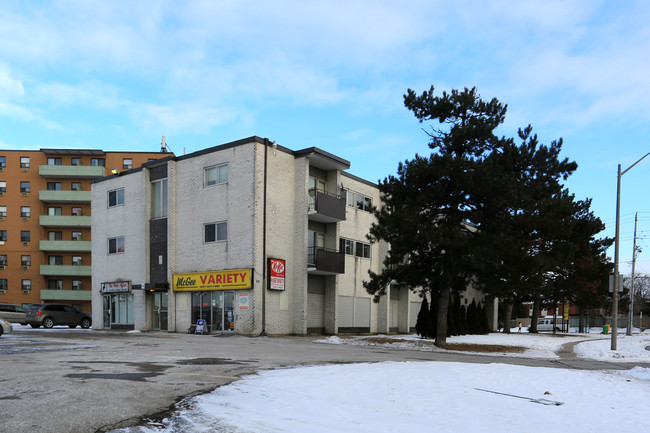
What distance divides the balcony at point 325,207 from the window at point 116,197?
13.1m

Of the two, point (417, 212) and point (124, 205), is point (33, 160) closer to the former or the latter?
point (124, 205)

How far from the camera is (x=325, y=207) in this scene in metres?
31.8

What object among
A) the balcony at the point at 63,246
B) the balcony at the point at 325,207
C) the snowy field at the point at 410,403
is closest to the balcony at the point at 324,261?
the balcony at the point at 325,207

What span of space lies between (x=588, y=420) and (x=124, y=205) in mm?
33080

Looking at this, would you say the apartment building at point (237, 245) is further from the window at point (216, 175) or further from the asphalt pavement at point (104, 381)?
the asphalt pavement at point (104, 381)

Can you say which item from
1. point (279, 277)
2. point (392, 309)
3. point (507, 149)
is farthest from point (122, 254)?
point (507, 149)

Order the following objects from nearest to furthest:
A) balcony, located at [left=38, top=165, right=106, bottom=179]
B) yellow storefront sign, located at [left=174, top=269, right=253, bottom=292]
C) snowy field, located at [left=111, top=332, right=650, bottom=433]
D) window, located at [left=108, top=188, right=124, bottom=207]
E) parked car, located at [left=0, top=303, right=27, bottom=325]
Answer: snowy field, located at [left=111, top=332, right=650, bottom=433] < yellow storefront sign, located at [left=174, top=269, right=253, bottom=292] < parked car, located at [left=0, top=303, right=27, bottom=325] < window, located at [left=108, top=188, right=124, bottom=207] < balcony, located at [left=38, top=165, right=106, bottom=179]

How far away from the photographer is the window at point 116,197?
36156 millimetres

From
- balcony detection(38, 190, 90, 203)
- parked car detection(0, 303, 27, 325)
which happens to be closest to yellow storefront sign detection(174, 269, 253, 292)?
parked car detection(0, 303, 27, 325)

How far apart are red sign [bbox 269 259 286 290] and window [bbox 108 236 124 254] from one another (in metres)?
12.4

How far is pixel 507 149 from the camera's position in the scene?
23.2m

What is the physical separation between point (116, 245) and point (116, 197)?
10.6ft

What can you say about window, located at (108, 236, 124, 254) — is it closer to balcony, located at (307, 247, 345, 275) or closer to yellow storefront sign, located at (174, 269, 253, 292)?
yellow storefront sign, located at (174, 269, 253, 292)

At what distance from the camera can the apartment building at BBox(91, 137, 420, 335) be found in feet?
94.9
